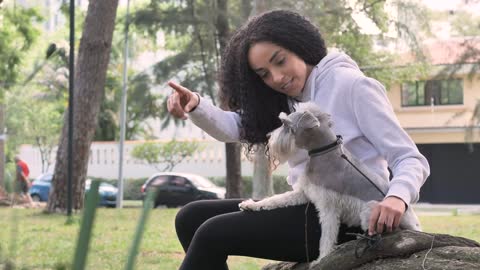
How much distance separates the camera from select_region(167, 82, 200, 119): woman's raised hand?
3064mm

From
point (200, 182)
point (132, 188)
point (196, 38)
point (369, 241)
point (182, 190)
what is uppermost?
point (196, 38)

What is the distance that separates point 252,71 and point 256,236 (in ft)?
2.44

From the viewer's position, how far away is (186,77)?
802 inches

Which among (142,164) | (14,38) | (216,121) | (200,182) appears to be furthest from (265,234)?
(142,164)

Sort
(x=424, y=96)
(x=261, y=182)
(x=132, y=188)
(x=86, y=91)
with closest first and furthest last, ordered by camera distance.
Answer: (x=86, y=91)
(x=261, y=182)
(x=132, y=188)
(x=424, y=96)

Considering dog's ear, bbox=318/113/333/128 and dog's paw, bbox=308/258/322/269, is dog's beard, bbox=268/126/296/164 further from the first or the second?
dog's paw, bbox=308/258/322/269

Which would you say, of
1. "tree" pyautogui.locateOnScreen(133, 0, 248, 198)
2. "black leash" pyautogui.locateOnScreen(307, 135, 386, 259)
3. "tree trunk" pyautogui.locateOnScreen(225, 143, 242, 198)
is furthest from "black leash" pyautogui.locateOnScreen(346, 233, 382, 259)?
"tree trunk" pyautogui.locateOnScreen(225, 143, 242, 198)

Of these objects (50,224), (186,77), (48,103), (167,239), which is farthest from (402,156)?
(48,103)

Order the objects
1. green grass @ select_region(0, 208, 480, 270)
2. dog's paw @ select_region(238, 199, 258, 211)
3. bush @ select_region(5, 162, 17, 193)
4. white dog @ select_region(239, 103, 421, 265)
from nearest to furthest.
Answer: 1. bush @ select_region(5, 162, 17, 193)
2. white dog @ select_region(239, 103, 421, 265)
3. dog's paw @ select_region(238, 199, 258, 211)
4. green grass @ select_region(0, 208, 480, 270)

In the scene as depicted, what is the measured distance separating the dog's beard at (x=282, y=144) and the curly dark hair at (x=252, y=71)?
0.42 meters

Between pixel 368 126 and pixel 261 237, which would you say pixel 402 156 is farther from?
pixel 261 237

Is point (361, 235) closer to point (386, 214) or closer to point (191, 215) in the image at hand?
point (386, 214)

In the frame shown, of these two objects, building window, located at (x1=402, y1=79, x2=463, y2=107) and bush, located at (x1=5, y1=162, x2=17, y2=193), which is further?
building window, located at (x1=402, y1=79, x2=463, y2=107)

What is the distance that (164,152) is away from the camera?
35.3 m
